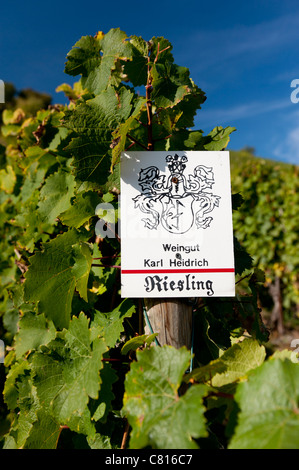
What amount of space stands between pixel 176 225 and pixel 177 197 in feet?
0.32

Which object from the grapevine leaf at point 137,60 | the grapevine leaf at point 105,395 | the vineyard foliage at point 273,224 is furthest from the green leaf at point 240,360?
the vineyard foliage at point 273,224

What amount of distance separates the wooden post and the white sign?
0.05 m

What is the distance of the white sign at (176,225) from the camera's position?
1.22 metres

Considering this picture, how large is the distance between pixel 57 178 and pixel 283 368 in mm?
1401

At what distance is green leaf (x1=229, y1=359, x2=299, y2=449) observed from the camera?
0.76 metres

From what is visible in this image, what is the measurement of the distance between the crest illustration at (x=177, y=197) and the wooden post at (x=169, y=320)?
241 mm

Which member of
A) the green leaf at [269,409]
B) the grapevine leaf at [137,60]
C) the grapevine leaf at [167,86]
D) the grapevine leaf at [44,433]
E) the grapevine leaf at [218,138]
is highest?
the grapevine leaf at [137,60]

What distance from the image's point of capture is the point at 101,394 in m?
1.19

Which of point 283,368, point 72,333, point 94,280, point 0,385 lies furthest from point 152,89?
point 0,385

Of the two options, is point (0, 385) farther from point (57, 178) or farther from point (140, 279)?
point (140, 279)

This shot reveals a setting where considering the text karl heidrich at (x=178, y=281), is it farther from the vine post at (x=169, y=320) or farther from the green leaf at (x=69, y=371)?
the green leaf at (x=69, y=371)

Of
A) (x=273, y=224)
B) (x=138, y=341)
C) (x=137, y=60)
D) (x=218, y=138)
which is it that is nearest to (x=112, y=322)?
(x=138, y=341)

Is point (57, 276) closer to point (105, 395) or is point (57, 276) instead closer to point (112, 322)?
point (112, 322)

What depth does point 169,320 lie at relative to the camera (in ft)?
4.07
